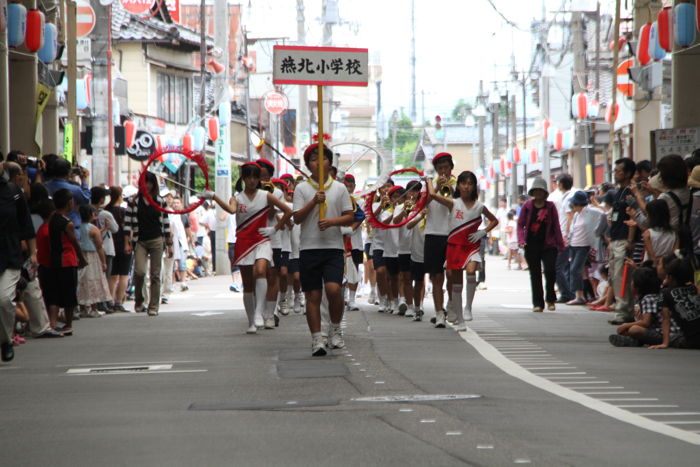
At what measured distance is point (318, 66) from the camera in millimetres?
14234

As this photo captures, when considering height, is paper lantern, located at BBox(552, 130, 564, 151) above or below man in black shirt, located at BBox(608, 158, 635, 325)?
above

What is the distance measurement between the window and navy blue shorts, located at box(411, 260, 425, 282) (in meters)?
35.6

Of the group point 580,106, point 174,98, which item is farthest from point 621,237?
point 174,98

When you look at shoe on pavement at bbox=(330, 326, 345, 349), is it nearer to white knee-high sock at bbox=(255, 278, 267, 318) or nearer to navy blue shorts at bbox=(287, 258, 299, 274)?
white knee-high sock at bbox=(255, 278, 267, 318)

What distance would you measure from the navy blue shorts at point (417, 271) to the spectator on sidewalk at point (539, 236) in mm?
2045

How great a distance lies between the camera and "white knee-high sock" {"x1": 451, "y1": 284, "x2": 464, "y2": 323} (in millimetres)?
15484

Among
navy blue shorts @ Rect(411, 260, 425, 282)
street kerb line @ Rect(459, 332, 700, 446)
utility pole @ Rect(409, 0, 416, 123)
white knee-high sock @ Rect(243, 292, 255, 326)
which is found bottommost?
street kerb line @ Rect(459, 332, 700, 446)

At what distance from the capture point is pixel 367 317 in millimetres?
18281

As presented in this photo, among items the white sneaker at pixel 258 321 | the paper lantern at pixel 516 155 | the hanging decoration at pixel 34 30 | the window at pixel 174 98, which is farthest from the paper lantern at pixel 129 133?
the paper lantern at pixel 516 155

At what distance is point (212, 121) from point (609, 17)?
1466cm

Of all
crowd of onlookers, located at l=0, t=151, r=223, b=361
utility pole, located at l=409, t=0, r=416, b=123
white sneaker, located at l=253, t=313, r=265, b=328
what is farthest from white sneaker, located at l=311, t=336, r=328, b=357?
utility pole, located at l=409, t=0, r=416, b=123

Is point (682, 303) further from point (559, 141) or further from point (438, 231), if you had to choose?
point (559, 141)

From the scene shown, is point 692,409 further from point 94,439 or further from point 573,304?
point 573,304

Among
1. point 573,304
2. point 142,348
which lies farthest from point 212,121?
point 142,348
